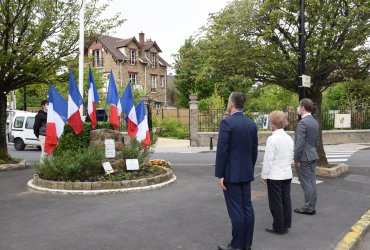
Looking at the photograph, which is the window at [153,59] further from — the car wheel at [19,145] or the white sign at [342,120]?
the white sign at [342,120]

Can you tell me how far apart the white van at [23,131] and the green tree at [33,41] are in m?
8.52

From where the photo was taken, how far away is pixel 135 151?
9930 mm

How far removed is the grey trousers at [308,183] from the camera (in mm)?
6848

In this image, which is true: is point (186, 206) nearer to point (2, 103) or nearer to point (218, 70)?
point (218, 70)

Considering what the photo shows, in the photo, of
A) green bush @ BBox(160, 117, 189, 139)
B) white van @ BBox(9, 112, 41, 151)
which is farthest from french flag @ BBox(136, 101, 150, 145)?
green bush @ BBox(160, 117, 189, 139)

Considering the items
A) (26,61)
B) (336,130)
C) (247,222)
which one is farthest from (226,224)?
(336,130)

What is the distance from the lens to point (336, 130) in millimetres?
23875

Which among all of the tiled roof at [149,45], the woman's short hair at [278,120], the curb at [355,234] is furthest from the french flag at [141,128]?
the tiled roof at [149,45]

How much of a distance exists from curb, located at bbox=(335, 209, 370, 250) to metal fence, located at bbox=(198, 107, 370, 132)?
16.1 m

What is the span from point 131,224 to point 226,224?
4.80 ft

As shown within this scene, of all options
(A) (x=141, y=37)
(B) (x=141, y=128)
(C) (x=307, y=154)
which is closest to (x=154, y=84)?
(A) (x=141, y=37)

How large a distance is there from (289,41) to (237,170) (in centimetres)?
726

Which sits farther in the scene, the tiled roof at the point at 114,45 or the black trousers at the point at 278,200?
the tiled roof at the point at 114,45

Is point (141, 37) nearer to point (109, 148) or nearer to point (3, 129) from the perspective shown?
point (3, 129)
